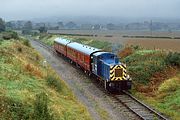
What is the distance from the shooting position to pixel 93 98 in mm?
29188

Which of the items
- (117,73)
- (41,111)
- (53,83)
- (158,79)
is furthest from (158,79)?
(41,111)

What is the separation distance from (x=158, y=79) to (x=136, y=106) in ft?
Answer: 26.8

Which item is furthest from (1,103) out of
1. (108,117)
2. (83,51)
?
(83,51)

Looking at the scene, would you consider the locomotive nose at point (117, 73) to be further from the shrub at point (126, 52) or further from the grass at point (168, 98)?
the shrub at point (126, 52)

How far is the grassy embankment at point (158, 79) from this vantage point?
26.6m

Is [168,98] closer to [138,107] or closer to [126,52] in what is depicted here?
[138,107]

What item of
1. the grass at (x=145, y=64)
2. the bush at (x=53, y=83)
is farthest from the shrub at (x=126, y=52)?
the bush at (x=53, y=83)

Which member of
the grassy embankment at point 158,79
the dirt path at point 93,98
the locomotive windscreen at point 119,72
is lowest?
the dirt path at point 93,98

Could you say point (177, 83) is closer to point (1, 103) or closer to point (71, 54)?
point (1, 103)

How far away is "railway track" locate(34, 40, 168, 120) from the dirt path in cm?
45

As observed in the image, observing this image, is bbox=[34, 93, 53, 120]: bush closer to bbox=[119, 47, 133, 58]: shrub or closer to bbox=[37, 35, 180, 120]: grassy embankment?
bbox=[37, 35, 180, 120]: grassy embankment

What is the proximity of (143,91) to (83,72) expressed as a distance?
40.8 feet

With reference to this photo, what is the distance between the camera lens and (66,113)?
71.5 feet

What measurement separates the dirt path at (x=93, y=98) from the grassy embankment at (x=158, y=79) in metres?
2.61
